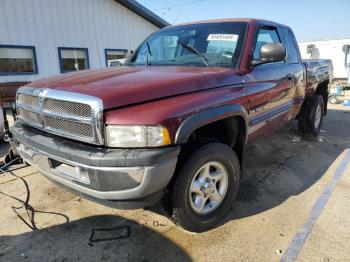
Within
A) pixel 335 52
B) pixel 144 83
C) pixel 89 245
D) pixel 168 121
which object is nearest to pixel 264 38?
pixel 144 83

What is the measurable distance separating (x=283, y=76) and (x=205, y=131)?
1612mm

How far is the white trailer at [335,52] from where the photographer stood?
48.9 feet

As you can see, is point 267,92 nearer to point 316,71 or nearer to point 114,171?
point 114,171

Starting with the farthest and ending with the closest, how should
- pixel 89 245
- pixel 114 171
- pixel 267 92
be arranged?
pixel 267 92 → pixel 89 245 → pixel 114 171

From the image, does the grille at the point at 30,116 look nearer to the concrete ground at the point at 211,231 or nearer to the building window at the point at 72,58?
the concrete ground at the point at 211,231

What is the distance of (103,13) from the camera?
11578 millimetres

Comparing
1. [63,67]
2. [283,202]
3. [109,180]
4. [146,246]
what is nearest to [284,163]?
[283,202]

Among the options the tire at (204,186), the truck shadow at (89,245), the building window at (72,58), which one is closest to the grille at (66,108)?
the tire at (204,186)

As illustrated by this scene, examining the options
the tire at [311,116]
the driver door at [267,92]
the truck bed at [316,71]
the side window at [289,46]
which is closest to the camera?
the driver door at [267,92]

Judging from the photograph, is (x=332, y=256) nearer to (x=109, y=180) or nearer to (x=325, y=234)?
(x=325, y=234)

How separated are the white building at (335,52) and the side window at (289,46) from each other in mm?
12028

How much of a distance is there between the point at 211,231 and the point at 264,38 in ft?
7.91

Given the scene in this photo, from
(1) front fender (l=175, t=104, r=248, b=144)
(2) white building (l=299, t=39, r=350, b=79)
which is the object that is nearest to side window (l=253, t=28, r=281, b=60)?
(1) front fender (l=175, t=104, r=248, b=144)

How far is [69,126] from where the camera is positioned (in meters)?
2.32
